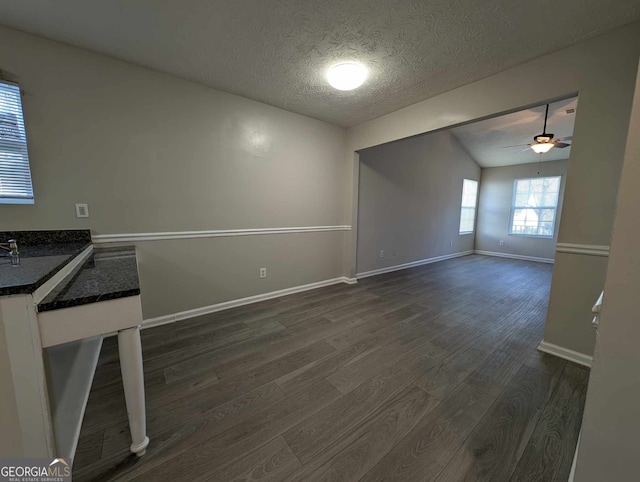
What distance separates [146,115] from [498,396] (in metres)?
3.67

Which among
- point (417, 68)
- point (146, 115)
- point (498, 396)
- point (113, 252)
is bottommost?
point (498, 396)

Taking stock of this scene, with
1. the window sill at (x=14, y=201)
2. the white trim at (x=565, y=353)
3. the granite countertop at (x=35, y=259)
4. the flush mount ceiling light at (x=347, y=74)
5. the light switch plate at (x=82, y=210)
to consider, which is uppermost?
the flush mount ceiling light at (x=347, y=74)

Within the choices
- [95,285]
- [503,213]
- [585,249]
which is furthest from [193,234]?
[503,213]

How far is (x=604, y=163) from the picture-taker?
1.76 meters

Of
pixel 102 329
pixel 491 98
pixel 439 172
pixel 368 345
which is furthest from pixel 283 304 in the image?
pixel 439 172

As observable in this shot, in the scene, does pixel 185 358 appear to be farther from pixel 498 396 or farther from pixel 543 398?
pixel 543 398

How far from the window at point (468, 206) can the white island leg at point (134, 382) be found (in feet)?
23.7

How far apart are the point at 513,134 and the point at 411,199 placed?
2.67 m

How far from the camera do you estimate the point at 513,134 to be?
5.07 metres

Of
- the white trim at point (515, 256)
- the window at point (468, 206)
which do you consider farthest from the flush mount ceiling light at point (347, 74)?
the white trim at point (515, 256)

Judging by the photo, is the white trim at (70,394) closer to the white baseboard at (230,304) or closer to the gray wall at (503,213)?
the white baseboard at (230,304)

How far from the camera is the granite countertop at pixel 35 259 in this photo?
832mm

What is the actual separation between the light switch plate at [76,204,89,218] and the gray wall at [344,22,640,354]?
12.2ft

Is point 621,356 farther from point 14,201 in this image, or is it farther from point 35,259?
point 14,201
